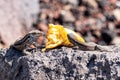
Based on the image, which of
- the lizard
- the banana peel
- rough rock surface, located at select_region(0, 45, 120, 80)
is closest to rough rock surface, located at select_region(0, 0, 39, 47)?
the lizard

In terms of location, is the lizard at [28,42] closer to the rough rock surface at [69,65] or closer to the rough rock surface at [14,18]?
the rough rock surface at [69,65]

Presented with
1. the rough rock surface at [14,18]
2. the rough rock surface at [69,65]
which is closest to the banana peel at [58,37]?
the rough rock surface at [69,65]

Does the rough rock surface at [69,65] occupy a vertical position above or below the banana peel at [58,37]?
below

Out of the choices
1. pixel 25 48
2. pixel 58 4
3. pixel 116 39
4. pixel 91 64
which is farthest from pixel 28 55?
pixel 58 4

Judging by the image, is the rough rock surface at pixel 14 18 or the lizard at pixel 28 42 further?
the rough rock surface at pixel 14 18

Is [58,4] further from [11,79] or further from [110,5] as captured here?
[11,79]

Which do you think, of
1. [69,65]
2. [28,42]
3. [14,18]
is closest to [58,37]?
[28,42]

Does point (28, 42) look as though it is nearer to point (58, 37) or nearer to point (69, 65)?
point (58, 37)
